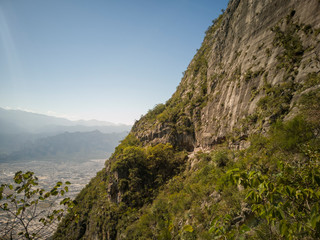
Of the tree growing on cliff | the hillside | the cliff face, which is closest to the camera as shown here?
the hillside

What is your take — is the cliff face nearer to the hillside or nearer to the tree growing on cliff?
the hillside

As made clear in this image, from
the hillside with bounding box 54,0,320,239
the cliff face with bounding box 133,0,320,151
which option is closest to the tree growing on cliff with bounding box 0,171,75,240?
the hillside with bounding box 54,0,320,239

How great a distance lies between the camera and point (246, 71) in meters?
17.2

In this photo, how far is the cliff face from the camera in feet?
39.7

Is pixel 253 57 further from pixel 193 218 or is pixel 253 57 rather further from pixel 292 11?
pixel 193 218

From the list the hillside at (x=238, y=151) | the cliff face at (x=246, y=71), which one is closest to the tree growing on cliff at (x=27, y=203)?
the hillside at (x=238, y=151)

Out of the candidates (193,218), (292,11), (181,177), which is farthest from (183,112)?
(193,218)

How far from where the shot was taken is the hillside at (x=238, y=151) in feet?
8.12

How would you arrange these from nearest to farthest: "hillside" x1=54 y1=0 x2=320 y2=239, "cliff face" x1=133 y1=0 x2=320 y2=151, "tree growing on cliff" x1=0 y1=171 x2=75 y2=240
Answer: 1. "hillside" x1=54 y1=0 x2=320 y2=239
2. "tree growing on cliff" x1=0 y1=171 x2=75 y2=240
3. "cliff face" x1=133 y1=0 x2=320 y2=151

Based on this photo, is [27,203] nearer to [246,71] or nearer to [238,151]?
[238,151]

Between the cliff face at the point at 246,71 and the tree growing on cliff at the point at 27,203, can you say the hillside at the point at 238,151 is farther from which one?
the tree growing on cliff at the point at 27,203

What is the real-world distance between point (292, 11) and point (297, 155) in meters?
15.3

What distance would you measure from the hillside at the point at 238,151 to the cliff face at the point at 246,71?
11 cm

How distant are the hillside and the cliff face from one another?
107 millimetres
